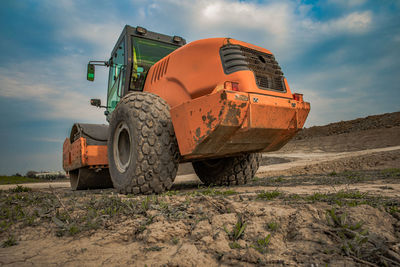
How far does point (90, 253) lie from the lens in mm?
1656

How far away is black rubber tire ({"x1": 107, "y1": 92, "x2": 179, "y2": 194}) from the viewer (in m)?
3.30

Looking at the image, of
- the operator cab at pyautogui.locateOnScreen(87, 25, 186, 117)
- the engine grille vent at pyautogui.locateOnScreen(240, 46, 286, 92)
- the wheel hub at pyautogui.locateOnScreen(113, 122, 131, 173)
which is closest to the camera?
the engine grille vent at pyautogui.locateOnScreen(240, 46, 286, 92)

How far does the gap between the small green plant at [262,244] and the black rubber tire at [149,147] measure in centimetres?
190

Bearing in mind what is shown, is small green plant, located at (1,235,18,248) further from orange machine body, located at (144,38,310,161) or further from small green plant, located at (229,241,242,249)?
orange machine body, located at (144,38,310,161)

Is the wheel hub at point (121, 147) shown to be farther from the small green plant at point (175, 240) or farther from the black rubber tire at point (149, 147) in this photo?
the small green plant at point (175, 240)

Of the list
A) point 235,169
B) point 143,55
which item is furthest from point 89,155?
point 235,169

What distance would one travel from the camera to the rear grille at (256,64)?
3.28m

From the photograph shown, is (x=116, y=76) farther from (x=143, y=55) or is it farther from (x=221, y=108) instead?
(x=221, y=108)

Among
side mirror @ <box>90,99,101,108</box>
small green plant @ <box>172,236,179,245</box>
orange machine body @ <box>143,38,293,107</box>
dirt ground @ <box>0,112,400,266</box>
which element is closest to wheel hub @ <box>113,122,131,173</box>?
orange machine body @ <box>143,38,293,107</box>

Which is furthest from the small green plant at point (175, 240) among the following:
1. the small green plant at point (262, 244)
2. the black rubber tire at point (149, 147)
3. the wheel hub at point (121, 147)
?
the wheel hub at point (121, 147)

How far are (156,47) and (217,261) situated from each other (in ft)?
15.3

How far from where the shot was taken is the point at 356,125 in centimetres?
2003

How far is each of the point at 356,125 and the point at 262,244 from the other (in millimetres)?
21449

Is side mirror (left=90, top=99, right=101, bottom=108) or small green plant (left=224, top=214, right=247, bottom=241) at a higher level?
side mirror (left=90, top=99, right=101, bottom=108)
